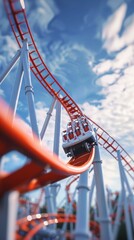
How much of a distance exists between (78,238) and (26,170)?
2052mm

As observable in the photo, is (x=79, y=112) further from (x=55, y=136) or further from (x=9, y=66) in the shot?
(x=9, y=66)

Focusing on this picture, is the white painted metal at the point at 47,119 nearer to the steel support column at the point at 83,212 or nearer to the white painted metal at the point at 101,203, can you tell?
the white painted metal at the point at 101,203

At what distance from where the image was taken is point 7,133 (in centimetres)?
282

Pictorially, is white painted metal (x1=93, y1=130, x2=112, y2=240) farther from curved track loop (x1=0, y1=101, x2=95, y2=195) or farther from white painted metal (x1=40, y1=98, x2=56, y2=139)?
curved track loop (x1=0, y1=101, x2=95, y2=195)

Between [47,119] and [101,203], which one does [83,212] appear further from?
[47,119]

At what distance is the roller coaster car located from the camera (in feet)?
30.2

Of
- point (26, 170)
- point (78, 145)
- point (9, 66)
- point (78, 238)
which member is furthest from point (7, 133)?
point (78, 145)

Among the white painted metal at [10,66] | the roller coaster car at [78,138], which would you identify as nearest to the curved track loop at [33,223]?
the roller coaster car at [78,138]

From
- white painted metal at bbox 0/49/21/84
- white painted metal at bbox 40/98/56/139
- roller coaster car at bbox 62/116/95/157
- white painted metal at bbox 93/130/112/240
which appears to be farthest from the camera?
white painted metal at bbox 40/98/56/139

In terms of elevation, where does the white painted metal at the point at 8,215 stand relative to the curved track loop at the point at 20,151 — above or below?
below

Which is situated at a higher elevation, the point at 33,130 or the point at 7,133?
the point at 33,130

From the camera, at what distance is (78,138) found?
9.43 meters

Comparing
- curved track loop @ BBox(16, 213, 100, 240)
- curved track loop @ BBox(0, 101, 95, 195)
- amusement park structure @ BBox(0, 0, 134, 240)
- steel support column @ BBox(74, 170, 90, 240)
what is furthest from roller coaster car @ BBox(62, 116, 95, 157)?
curved track loop @ BBox(0, 101, 95, 195)

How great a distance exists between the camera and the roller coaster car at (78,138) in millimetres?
9219
